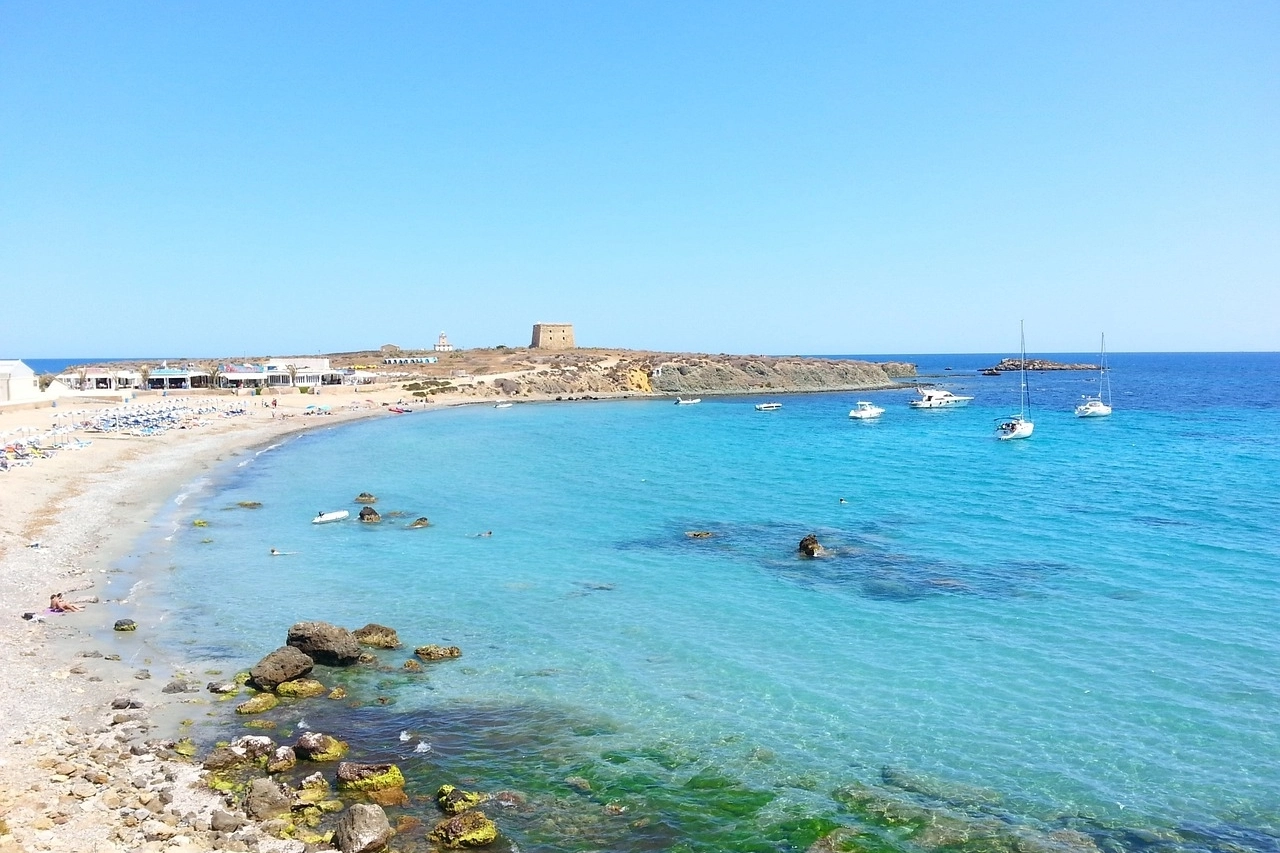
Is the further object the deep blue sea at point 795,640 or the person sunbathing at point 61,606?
the person sunbathing at point 61,606

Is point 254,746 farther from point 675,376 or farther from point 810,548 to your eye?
point 675,376

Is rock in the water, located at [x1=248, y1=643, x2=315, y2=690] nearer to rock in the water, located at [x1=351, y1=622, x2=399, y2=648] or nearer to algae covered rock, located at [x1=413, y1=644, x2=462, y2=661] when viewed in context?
rock in the water, located at [x1=351, y1=622, x2=399, y2=648]

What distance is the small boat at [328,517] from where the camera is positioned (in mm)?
38406

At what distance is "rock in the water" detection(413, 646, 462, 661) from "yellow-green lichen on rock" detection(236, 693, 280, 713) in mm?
3868

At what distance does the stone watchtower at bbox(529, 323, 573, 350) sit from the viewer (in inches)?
7156

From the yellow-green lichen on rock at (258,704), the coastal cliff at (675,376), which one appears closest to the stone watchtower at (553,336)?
the coastal cliff at (675,376)

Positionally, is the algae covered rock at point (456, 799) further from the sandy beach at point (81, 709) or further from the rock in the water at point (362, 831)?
the sandy beach at point (81, 709)

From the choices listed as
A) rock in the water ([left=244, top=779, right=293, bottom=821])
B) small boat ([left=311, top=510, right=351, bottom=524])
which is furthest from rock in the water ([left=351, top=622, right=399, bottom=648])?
small boat ([left=311, top=510, right=351, bottom=524])

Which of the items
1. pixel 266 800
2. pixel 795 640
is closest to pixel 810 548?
pixel 795 640

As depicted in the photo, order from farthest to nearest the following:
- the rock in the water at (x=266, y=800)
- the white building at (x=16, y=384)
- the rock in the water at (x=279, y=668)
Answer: the white building at (x=16, y=384) → the rock in the water at (x=279, y=668) → the rock in the water at (x=266, y=800)

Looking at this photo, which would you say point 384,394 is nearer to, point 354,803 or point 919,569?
point 919,569

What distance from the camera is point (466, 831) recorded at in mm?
12758

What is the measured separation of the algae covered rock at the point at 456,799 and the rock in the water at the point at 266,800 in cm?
252

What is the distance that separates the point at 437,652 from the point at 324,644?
283 centimetres
